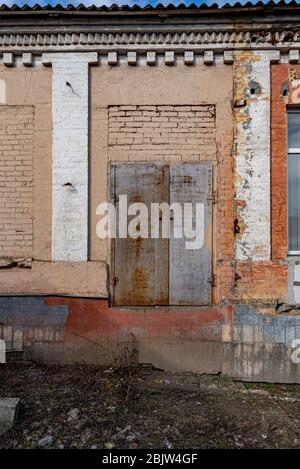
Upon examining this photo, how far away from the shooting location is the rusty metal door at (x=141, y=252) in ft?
17.5

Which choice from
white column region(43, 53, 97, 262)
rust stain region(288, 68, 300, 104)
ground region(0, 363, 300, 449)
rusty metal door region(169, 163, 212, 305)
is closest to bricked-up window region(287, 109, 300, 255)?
rust stain region(288, 68, 300, 104)

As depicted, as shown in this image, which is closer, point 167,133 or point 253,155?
point 253,155

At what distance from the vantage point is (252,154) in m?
5.30

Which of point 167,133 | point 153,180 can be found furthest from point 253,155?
point 153,180

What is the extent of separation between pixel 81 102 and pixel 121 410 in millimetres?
4247

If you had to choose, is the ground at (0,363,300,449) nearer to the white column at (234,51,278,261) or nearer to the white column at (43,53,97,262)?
the white column at (43,53,97,262)

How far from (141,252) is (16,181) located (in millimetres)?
2186

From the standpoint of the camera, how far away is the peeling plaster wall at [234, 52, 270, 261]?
5.26 meters

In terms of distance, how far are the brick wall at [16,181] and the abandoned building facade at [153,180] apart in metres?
0.02

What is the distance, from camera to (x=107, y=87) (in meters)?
5.44

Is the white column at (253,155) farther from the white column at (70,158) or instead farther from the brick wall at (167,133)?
the white column at (70,158)

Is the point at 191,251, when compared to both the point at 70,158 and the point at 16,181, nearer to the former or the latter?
the point at 70,158

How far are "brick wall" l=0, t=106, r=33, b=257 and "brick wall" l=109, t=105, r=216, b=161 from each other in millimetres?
1367

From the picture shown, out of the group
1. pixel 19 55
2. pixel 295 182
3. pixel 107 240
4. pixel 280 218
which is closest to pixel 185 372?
pixel 107 240
